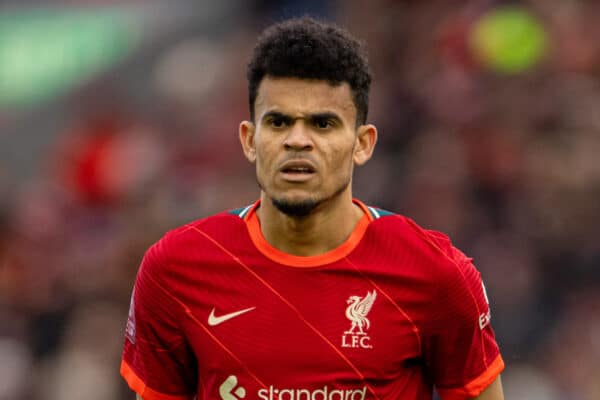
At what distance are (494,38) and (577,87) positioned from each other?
3.05 ft

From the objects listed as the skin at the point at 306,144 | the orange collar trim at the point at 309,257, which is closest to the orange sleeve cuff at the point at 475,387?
the orange collar trim at the point at 309,257

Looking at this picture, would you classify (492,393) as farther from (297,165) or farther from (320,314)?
(297,165)

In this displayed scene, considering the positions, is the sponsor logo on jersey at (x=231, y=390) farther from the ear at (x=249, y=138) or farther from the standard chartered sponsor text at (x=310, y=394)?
the ear at (x=249, y=138)

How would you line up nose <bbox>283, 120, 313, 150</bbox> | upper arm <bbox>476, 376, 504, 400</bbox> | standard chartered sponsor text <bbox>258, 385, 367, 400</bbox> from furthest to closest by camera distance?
upper arm <bbox>476, 376, 504, 400</bbox>
standard chartered sponsor text <bbox>258, 385, 367, 400</bbox>
nose <bbox>283, 120, 313, 150</bbox>

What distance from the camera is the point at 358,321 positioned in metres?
3.92

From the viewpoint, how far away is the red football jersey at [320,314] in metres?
3.89

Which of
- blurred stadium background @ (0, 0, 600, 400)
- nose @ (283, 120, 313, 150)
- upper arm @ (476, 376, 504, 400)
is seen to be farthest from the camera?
blurred stadium background @ (0, 0, 600, 400)

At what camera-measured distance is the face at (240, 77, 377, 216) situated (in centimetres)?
377

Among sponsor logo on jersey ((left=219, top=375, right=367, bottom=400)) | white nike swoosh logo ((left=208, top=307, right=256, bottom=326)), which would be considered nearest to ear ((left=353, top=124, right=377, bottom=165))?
white nike swoosh logo ((left=208, top=307, right=256, bottom=326))

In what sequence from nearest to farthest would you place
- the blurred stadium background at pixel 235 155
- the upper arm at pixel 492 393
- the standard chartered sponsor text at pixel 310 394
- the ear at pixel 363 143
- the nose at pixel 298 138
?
the nose at pixel 298 138, the standard chartered sponsor text at pixel 310 394, the ear at pixel 363 143, the upper arm at pixel 492 393, the blurred stadium background at pixel 235 155

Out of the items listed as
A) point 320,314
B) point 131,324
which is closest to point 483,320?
point 320,314

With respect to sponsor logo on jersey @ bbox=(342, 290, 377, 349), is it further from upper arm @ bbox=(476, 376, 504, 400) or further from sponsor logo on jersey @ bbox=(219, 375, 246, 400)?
upper arm @ bbox=(476, 376, 504, 400)

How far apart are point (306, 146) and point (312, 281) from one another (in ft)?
1.61

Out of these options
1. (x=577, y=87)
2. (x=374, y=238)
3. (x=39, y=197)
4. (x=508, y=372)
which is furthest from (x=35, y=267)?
(x=374, y=238)
